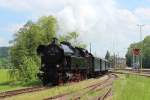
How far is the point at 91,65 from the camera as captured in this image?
177 feet

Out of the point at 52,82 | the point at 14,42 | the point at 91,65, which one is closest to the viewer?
the point at 52,82

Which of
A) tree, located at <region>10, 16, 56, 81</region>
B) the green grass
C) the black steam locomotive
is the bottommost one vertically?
the green grass

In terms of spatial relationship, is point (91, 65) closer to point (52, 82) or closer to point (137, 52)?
point (137, 52)

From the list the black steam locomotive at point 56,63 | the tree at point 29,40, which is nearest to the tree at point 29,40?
the tree at point 29,40

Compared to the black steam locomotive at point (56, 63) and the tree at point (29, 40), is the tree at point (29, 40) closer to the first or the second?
the tree at point (29, 40)

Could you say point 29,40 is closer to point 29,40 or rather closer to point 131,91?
point 29,40

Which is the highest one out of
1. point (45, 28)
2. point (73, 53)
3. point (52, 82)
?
point (45, 28)

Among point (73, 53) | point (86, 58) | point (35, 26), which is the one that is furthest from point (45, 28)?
point (73, 53)

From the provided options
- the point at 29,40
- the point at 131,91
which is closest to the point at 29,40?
the point at 29,40

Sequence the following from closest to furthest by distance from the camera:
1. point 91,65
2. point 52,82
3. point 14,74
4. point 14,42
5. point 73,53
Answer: point 52,82 < point 73,53 < point 91,65 < point 14,74 < point 14,42

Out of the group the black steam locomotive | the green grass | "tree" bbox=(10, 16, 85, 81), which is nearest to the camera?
the green grass

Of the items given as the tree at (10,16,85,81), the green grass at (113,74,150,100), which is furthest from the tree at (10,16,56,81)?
the green grass at (113,74,150,100)

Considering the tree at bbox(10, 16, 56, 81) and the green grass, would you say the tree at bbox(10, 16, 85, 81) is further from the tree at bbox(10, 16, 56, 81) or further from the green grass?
the green grass

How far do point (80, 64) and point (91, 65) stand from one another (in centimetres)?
956
